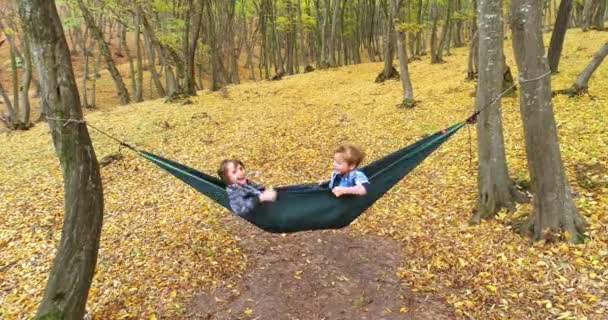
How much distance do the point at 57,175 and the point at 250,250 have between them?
4.43m

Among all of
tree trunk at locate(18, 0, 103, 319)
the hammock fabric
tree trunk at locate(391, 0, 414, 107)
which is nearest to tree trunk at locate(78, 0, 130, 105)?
tree trunk at locate(391, 0, 414, 107)

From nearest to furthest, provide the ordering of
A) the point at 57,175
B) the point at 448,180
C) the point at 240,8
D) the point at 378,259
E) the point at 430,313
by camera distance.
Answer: the point at 430,313, the point at 378,259, the point at 448,180, the point at 57,175, the point at 240,8

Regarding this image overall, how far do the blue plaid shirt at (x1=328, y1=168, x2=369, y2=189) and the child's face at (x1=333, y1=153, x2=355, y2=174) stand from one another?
0.17 feet

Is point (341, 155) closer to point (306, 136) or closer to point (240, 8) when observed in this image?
point (306, 136)

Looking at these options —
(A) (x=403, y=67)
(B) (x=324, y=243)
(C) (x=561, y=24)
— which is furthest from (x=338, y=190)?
(C) (x=561, y=24)

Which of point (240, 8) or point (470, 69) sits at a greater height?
point (240, 8)

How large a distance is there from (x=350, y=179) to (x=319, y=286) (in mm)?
1028

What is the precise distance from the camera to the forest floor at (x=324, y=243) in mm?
3514

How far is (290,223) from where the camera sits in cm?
362

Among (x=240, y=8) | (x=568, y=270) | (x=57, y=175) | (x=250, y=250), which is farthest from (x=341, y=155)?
(x=240, y=8)

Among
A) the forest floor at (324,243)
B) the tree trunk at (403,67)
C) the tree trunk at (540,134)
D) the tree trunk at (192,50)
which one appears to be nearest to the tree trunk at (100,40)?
the tree trunk at (192,50)

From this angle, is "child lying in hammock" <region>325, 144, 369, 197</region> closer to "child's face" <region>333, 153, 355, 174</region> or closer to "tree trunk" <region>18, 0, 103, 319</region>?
"child's face" <region>333, 153, 355, 174</region>

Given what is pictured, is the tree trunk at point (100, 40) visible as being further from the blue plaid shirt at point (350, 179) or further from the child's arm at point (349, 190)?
the child's arm at point (349, 190)

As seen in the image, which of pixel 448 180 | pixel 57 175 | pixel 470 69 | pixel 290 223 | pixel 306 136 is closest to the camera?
pixel 290 223
